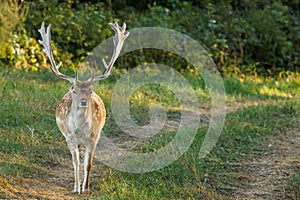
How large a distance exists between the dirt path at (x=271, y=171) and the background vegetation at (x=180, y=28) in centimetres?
442

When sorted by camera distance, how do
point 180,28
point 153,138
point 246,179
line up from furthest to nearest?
point 180,28
point 153,138
point 246,179

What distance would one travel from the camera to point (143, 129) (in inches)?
332

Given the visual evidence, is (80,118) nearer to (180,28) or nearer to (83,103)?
(83,103)

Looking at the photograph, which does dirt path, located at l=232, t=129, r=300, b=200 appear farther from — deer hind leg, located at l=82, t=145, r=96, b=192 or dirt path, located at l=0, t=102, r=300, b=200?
deer hind leg, located at l=82, t=145, r=96, b=192

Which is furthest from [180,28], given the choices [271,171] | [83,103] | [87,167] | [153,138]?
[83,103]

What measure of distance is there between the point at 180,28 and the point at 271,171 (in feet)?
21.0

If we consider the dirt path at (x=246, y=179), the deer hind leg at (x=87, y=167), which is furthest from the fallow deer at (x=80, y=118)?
the dirt path at (x=246, y=179)

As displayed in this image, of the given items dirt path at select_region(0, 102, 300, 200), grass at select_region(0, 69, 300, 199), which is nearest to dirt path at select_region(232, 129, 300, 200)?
dirt path at select_region(0, 102, 300, 200)

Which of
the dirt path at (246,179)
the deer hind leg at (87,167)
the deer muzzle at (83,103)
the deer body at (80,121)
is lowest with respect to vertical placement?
the dirt path at (246,179)

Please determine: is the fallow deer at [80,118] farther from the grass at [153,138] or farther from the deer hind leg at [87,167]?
the grass at [153,138]

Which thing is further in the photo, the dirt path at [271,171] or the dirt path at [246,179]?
the dirt path at [271,171]

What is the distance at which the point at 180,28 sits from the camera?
511 inches

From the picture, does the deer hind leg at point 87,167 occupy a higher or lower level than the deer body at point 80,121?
lower

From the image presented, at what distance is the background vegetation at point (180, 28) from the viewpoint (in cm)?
1136
